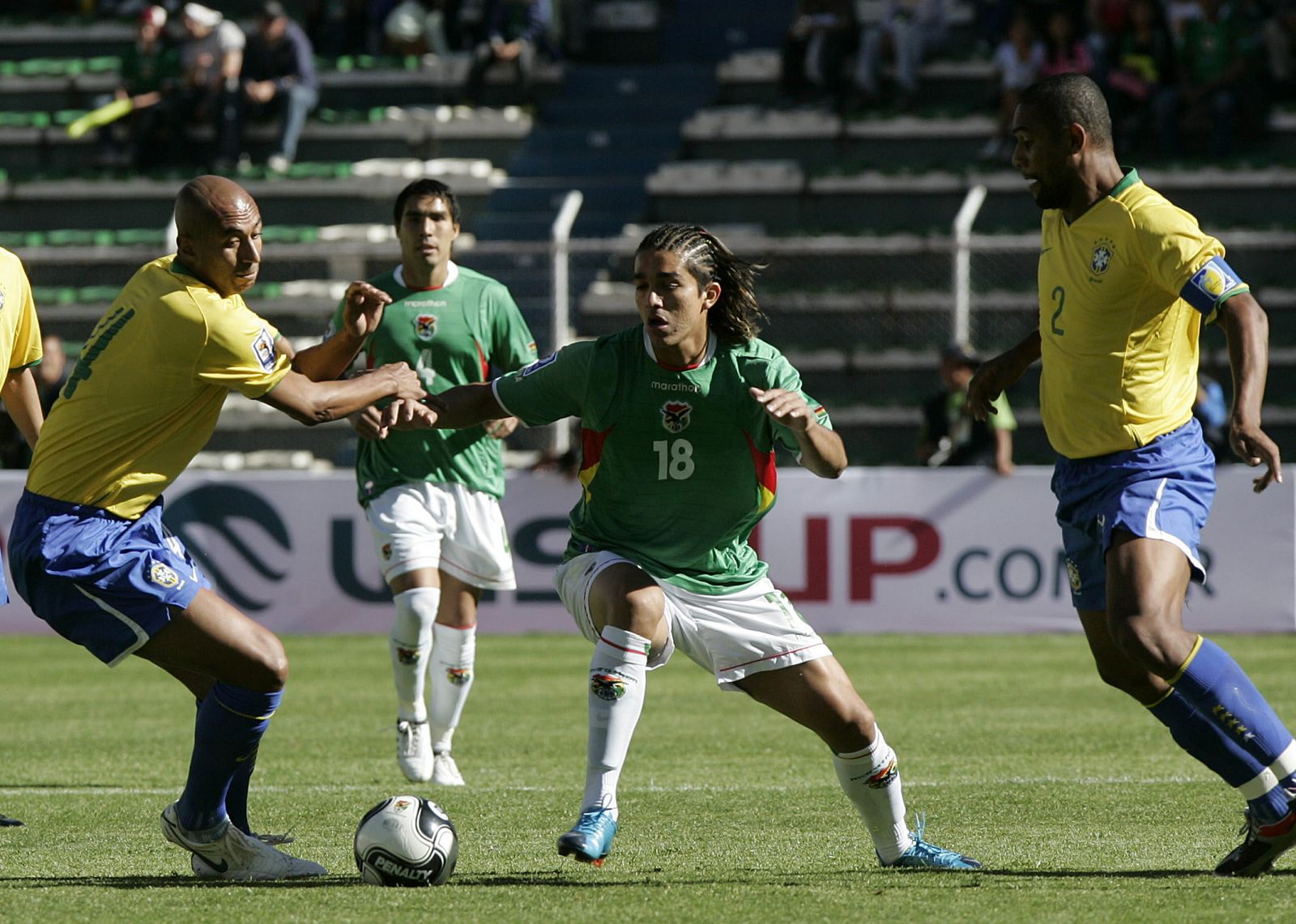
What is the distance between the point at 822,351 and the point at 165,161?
8.94 meters

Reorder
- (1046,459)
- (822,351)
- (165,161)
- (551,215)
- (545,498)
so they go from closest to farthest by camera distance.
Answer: (545,498), (1046,459), (822,351), (551,215), (165,161)

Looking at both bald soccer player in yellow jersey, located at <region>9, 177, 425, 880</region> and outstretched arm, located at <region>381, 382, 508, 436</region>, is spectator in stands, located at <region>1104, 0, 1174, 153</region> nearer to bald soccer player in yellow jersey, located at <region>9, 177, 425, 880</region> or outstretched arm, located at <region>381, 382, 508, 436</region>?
outstretched arm, located at <region>381, 382, 508, 436</region>

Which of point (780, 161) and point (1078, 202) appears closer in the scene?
point (1078, 202)

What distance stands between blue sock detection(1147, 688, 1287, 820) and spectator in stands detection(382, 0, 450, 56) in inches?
738

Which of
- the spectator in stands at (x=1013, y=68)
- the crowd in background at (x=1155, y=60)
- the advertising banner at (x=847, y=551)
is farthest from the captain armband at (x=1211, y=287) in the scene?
the spectator in stands at (x=1013, y=68)

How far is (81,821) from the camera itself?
263 inches

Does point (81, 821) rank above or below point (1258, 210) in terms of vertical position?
below

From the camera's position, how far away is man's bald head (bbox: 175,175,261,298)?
545 centimetres

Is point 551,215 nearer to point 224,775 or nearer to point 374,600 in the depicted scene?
point 374,600

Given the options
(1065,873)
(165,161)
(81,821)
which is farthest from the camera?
(165,161)

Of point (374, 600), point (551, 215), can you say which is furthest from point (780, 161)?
point (374, 600)

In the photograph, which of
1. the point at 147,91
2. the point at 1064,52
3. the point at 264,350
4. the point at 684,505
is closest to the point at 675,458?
the point at 684,505

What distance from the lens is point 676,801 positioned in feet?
23.2

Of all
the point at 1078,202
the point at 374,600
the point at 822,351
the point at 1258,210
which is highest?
the point at 1078,202
